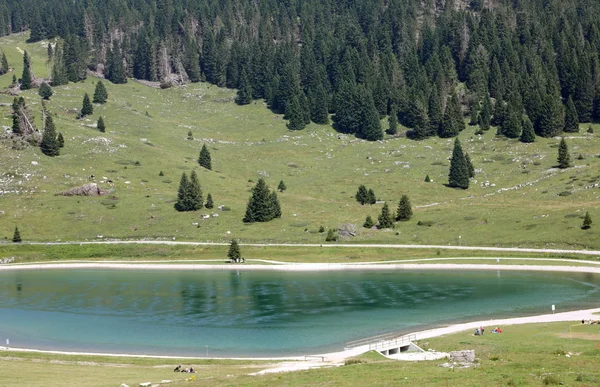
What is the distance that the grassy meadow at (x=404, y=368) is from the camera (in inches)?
1853

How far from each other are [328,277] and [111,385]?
2739 inches

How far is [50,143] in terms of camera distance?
188500 mm

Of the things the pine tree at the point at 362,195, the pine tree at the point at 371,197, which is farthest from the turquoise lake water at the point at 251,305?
the pine tree at the point at 362,195

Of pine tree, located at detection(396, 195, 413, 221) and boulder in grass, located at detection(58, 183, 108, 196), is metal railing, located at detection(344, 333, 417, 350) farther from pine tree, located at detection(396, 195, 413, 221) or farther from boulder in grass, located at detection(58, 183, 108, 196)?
boulder in grass, located at detection(58, 183, 108, 196)

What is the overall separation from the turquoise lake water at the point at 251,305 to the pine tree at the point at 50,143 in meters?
62.8

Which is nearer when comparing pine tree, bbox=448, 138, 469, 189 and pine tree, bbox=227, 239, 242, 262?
pine tree, bbox=227, 239, 242, 262

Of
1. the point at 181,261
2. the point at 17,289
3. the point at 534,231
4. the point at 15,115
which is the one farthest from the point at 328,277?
the point at 15,115

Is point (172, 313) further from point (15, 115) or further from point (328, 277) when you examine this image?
point (15, 115)

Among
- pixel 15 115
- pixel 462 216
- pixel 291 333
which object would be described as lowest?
pixel 291 333

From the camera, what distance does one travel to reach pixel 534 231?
133 m

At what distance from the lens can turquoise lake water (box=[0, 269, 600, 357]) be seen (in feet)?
262

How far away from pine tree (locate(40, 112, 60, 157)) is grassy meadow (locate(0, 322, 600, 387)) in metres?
125

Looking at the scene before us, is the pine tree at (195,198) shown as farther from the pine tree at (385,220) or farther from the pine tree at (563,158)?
the pine tree at (563,158)

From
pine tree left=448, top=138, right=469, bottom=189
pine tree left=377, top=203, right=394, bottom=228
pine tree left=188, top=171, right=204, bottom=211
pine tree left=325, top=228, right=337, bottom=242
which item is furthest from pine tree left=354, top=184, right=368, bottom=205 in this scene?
pine tree left=188, top=171, right=204, bottom=211
